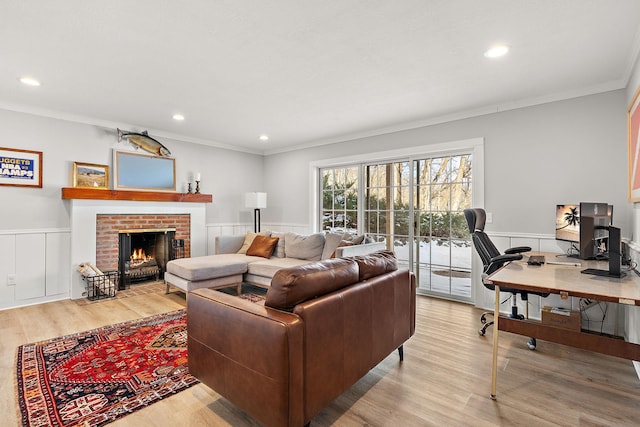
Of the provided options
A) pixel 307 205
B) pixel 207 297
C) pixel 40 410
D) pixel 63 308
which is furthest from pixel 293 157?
pixel 40 410

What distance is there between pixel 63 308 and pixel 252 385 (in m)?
3.55

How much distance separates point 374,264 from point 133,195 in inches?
158

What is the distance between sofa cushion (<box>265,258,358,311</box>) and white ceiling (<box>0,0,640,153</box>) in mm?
1620

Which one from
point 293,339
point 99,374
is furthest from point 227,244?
point 293,339

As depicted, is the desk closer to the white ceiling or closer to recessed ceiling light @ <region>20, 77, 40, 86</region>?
the white ceiling

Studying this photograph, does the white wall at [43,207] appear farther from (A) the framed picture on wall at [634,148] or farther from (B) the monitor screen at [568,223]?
(A) the framed picture on wall at [634,148]

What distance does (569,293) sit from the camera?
1.66 m

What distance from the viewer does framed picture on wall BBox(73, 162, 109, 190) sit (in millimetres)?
4191

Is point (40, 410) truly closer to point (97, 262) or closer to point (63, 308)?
point (63, 308)

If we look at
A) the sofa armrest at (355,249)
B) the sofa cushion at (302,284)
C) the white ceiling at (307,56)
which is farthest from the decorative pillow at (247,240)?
the sofa cushion at (302,284)

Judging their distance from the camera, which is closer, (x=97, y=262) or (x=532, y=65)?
(x=532, y=65)

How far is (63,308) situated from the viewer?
3.71 m

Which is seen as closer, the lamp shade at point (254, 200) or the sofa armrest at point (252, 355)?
the sofa armrest at point (252, 355)

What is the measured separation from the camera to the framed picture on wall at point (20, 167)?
12.1ft
